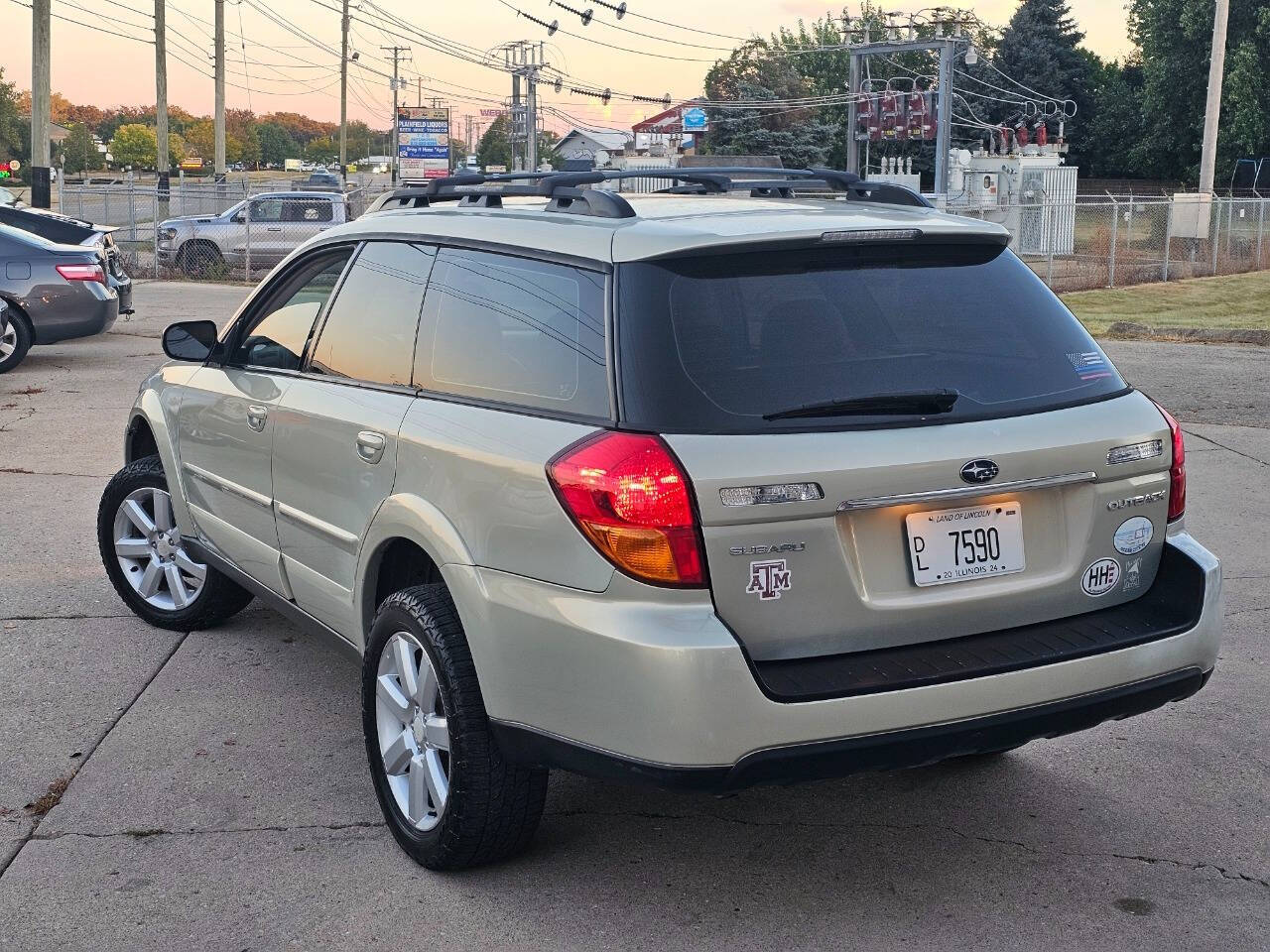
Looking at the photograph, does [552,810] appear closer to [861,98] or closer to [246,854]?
[246,854]

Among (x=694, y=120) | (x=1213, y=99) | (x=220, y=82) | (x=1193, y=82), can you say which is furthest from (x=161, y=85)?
(x=1193, y=82)

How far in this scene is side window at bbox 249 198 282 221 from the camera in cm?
2805

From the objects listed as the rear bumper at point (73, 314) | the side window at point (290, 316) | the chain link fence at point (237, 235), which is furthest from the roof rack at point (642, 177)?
the chain link fence at point (237, 235)

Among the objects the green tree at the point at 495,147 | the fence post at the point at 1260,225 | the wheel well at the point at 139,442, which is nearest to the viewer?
the wheel well at the point at 139,442

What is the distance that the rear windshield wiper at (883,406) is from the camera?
Result: 3.37m

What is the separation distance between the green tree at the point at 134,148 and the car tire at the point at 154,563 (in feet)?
519

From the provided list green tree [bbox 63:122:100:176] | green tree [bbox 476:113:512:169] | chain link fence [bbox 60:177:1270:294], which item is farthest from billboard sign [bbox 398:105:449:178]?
green tree [bbox 476:113:512:169]

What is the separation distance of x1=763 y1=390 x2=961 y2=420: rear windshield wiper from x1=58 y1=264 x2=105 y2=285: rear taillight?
40.6ft

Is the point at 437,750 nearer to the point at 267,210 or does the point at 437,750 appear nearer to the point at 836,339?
the point at 836,339

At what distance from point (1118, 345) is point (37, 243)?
37.8 ft

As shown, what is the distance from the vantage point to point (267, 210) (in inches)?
1110

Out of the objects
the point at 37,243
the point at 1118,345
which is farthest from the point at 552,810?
the point at 1118,345

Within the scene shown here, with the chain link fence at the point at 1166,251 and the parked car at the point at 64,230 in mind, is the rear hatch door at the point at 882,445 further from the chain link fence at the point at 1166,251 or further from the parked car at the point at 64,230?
→ the chain link fence at the point at 1166,251

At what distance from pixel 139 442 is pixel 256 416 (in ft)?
5.49
